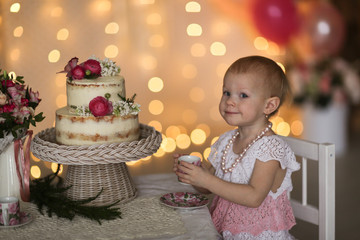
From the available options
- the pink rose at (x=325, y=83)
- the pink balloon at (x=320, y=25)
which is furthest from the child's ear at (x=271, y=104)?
the pink rose at (x=325, y=83)

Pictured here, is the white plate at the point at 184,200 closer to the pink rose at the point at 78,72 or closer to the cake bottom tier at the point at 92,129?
the cake bottom tier at the point at 92,129

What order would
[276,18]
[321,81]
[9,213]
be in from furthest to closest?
[321,81] → [276,18] → [9,213]

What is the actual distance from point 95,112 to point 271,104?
58cm

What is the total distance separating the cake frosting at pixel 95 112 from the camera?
5.16ft

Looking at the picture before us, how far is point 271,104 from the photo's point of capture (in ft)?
5.43

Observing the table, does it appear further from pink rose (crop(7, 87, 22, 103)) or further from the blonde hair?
the blonde hair

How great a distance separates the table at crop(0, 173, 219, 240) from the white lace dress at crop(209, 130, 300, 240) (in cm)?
16

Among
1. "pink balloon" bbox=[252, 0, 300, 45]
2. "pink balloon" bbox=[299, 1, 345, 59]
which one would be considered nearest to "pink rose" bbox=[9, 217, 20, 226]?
"pink balloon" bbox=[252, 0, 300, 45]

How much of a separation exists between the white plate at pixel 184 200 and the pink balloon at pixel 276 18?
2731 mm

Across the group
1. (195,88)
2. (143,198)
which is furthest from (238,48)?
(143,198)

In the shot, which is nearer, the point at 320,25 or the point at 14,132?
the point at 14,132

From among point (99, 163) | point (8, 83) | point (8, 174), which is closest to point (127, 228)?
point (99, 163)

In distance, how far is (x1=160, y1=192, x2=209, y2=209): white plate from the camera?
5.15ft

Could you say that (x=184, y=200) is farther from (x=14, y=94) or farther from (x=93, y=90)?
(x=14, y=94)
